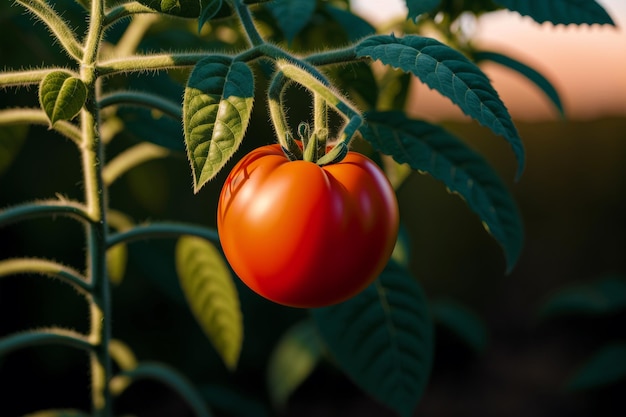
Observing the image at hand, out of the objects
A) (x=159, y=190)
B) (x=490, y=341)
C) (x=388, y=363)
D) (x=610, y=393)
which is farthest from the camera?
(x=490, y=341)

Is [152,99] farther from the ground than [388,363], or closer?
farther from the ground

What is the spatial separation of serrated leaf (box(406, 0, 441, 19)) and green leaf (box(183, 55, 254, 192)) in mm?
259

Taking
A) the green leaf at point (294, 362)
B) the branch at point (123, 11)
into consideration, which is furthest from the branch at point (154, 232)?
the green leaf at point (294, 362)

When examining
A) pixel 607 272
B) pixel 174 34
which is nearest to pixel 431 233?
pixel 607 272

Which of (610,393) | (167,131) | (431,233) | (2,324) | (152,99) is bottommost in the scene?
(610,393)

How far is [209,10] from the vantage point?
1.78ft

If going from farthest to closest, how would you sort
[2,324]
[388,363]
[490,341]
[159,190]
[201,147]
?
[490,341]
[2,324]
[159,190]
[388,363]
[201,147]

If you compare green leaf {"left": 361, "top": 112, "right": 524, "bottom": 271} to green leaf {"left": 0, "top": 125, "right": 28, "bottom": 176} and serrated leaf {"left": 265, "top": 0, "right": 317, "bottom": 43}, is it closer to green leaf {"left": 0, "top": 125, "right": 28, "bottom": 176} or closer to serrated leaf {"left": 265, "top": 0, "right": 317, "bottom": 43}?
serrated leaf {"left": 265, "top": 0, "right": 317, "bottom": 43}

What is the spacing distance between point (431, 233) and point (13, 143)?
2428mm

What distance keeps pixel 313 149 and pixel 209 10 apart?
5.3 inches

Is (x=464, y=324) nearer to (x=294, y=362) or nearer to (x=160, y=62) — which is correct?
(x=294, y=362)

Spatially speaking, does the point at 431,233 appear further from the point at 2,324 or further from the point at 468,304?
the point at 2,324

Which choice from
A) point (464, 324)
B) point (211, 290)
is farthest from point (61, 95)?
point (464, 324)

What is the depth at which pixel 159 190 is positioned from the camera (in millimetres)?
1403
